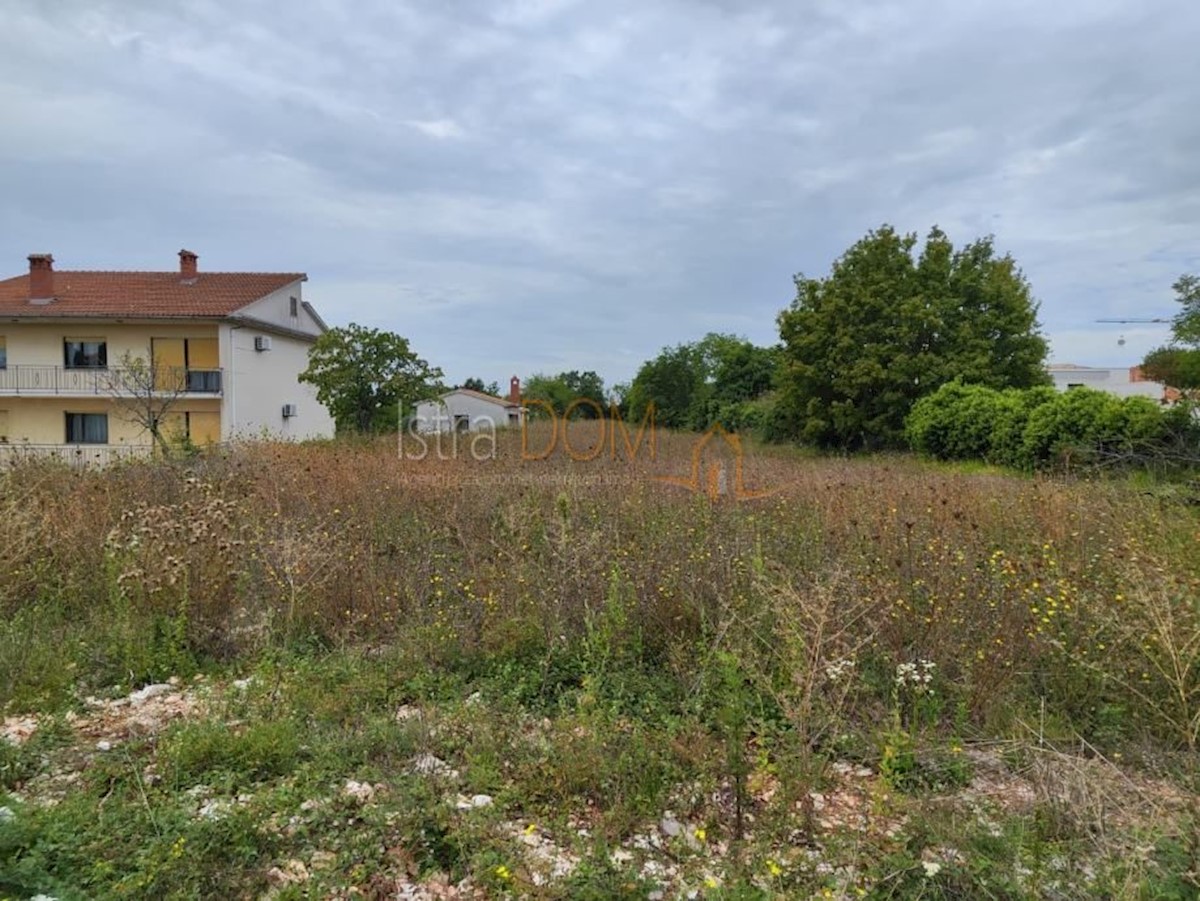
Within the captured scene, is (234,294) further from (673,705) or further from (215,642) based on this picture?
(673,705)

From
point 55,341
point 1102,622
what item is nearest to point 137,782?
point 1102,622

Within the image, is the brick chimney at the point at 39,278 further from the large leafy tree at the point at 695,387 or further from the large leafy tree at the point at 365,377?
the large leafy tree at the point at 695,387

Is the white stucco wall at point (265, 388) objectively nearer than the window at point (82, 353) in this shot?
Yes

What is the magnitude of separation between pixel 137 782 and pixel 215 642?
150 centimetres

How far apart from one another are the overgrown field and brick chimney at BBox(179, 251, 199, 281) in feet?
66.3

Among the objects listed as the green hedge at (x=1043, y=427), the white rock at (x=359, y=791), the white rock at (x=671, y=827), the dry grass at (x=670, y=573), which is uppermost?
the green hedge at (x=1043, y=427)

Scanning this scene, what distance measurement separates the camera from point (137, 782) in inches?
92.1

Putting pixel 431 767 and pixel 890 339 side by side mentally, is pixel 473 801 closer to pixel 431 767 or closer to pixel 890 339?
pixel 431 767

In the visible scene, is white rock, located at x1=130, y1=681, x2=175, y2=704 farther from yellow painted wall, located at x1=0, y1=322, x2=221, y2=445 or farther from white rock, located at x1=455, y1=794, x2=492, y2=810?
yellow painted wall, located at x1=0, y1=322, x2=221, y2=445

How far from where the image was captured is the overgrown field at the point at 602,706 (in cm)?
197

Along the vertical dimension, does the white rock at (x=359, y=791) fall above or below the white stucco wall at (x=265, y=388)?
below

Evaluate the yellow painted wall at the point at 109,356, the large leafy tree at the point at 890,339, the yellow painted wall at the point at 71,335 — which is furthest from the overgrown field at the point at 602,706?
the yellow painted wall at the point at 71,335

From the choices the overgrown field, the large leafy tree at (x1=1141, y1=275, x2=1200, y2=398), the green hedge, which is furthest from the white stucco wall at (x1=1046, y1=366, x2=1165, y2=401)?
the overgrown field

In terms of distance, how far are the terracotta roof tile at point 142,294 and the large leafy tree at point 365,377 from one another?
7399mm
